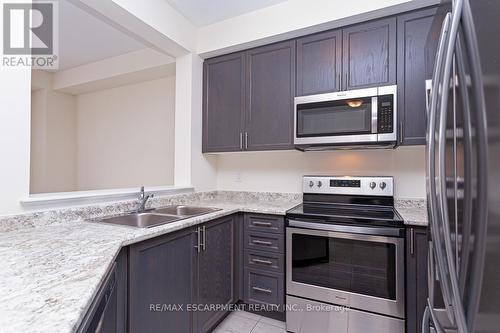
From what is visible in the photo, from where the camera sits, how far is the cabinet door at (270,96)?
228 cm

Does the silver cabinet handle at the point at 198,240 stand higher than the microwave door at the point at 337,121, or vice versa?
the microwave door at the point at 337,121

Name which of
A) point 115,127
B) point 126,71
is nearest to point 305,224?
point 126,71

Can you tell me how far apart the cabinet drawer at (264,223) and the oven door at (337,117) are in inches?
26.3

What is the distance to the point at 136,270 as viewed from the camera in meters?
1.27

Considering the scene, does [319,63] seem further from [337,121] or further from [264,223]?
[264,223]

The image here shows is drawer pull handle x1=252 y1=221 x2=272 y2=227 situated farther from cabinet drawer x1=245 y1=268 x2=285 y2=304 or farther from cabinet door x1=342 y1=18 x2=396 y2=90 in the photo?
cabinet door x1=342 y1=18 x2=396 y2=90

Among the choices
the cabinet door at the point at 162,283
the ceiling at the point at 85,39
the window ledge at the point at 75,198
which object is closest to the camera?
the cabinet door at the point at 162,283

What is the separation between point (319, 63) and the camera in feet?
7.09

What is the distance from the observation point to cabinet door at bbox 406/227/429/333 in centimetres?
157

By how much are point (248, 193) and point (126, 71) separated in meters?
2.19

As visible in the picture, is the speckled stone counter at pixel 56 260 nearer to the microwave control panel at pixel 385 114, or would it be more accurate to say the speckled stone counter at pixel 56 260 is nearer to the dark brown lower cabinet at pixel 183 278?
the dark brown lower cabinet at pixel 183 278

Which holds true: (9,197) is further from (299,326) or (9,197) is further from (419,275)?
(419,275)

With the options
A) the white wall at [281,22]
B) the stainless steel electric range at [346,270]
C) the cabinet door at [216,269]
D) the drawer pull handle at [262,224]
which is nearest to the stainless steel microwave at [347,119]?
the stainless steel electric range at [346,270]

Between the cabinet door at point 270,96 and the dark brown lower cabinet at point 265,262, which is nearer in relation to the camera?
the dark brown lower cabinet at point 265,262
